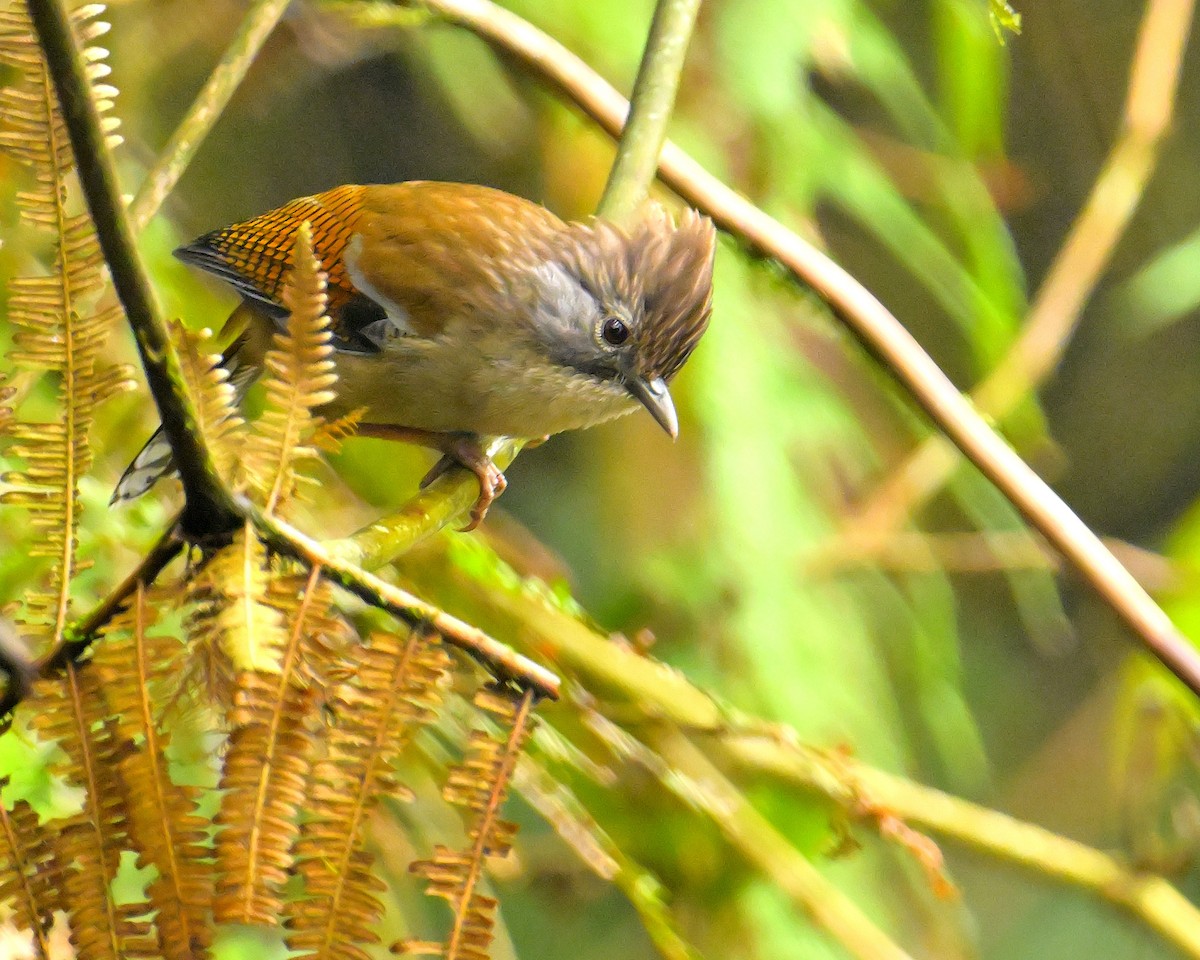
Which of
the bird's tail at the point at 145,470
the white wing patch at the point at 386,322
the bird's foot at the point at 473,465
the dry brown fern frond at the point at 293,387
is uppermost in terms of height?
the dry brown fern frond at the point at 293,387

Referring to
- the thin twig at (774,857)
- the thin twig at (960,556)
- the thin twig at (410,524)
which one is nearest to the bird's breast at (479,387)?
the thin twig at (410,524)

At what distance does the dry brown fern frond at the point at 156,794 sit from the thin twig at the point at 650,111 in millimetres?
1373

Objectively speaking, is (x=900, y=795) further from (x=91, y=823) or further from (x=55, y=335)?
(x=55, y=335)

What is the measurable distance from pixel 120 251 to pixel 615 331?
161 cm

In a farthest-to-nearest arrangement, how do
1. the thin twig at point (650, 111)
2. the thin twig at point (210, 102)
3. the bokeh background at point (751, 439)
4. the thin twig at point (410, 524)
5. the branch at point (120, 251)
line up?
the bokeh background at point (751, 439) → the thin twig at point (650, 111) → the thin twig at point (210, 102) → the thin twig at point (410, 524) → the branch at point (120, 251)

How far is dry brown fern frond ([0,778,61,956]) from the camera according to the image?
3.66 feet

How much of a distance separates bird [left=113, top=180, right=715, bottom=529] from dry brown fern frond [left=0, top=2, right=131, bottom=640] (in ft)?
3.93

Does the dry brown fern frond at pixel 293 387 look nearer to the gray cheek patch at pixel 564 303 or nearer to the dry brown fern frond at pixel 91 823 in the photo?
the dry brown fern frond at pixel 91 823

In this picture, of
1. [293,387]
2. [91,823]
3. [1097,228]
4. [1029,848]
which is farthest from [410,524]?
[1097,228]

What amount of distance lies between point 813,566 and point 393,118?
11.0 ft

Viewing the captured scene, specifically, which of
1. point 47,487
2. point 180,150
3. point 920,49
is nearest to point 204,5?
point 180,150

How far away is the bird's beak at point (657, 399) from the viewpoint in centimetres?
246

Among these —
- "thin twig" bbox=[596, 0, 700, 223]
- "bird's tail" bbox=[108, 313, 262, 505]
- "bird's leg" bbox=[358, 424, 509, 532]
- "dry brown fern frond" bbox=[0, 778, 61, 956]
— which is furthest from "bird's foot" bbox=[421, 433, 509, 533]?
"dry brown fern frond" bbox=[0, 778, 61, 956]

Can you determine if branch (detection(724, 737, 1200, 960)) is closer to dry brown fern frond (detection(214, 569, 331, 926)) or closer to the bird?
the bird
